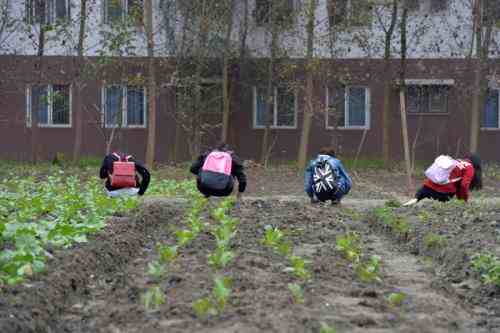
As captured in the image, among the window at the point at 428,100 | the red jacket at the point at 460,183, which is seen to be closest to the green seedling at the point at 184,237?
the red jacket at the point at 460,183

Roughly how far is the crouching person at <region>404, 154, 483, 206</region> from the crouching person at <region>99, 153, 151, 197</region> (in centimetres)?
417

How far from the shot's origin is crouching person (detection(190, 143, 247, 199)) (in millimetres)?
16469

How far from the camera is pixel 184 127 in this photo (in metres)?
31.7

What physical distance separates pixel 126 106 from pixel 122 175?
18301 mm

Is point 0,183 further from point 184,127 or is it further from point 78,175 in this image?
point 184,127

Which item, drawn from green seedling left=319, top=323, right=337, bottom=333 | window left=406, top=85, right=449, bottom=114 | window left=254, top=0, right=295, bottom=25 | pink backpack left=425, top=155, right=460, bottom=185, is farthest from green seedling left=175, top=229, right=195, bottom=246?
window left=406, top=85, right=449, bottom=114

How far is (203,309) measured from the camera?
687cm

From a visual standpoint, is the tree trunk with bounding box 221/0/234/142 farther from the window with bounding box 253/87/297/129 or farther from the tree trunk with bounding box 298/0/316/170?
the tree trunk with bounding box 298/0/316/170

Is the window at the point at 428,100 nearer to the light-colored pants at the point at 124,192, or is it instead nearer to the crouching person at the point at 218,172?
the crouching person at the point at 218,172

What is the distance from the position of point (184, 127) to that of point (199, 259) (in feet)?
73.3

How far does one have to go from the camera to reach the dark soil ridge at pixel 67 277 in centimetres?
717

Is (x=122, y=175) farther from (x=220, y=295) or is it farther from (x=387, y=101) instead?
(x=387, y=101)

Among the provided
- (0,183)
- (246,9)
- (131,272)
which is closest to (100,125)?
(246,9)

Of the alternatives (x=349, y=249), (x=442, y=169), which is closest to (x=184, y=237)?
(x=349, y=249)
